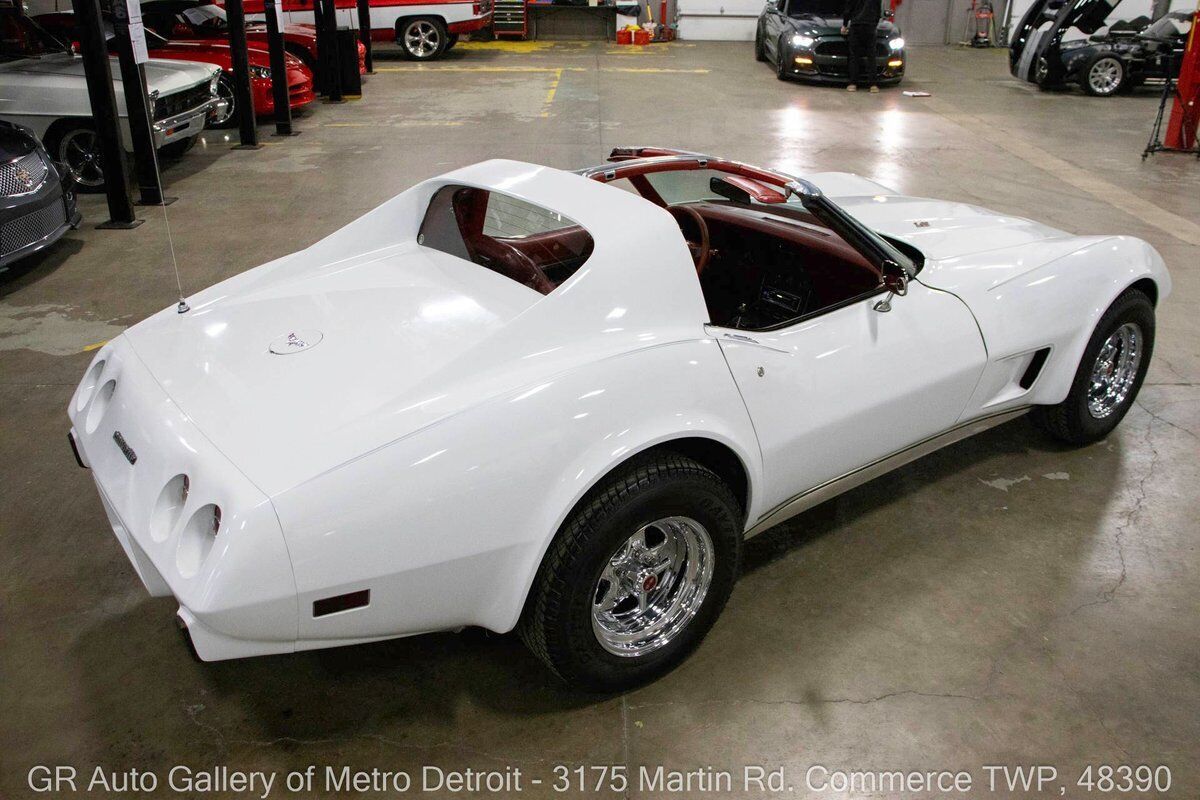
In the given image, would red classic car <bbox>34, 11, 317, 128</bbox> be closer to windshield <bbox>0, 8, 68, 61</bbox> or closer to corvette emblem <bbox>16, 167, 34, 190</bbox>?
windshield <bbox>0, 8, 68, 61</bbox>

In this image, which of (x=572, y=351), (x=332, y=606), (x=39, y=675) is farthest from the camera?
(x=39, y=675)

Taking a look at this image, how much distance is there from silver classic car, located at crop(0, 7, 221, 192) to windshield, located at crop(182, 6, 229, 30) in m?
2.69

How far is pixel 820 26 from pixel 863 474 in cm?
1169

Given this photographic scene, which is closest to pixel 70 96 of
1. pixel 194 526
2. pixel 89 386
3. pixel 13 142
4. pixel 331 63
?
pixel 13 142

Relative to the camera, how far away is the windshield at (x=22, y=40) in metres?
7.33

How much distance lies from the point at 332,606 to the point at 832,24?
13.0 metres

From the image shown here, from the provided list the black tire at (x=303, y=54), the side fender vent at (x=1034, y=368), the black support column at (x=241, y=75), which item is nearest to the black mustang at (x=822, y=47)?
the black tire at (x=303, y=54)

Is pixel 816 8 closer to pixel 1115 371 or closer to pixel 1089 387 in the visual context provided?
pixel 1115 371

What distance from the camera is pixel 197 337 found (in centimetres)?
243

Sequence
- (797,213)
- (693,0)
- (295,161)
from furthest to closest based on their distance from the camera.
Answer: (693,0) → (295,161) → (797,213)

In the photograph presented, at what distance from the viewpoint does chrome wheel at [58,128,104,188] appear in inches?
278

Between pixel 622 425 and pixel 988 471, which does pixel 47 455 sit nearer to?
pixel 622 425

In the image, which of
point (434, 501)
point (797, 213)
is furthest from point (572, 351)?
point (797, 213)

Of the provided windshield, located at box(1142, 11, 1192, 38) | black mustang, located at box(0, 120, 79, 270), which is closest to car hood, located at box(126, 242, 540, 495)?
black mustang, located at box(0, 120, 79, 270)
